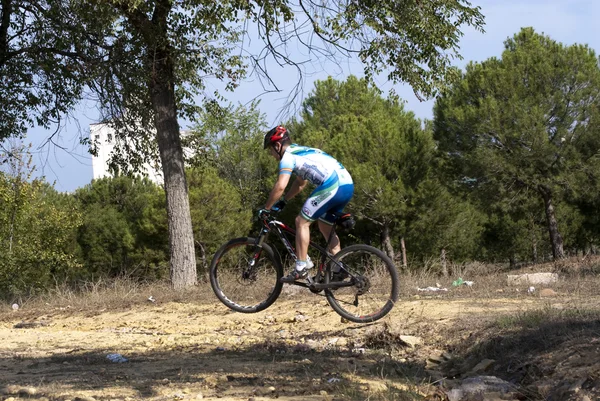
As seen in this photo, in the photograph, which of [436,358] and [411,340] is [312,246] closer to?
[411,340]

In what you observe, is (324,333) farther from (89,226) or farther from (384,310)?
(89,226)

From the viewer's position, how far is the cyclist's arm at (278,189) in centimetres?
645

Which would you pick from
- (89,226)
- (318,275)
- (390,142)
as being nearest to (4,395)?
(318,275)

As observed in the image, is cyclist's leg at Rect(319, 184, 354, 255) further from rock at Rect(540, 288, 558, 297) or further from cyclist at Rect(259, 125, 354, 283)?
rock at Rect(540, 288, 558, 297)

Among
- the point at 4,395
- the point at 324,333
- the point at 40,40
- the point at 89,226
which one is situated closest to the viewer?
the point at 4,395

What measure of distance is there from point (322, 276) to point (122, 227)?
114 feet

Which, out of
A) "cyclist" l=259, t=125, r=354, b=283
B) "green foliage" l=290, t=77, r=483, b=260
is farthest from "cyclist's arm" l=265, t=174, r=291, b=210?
"green foliage" l=290, t=77, r=483, b=260

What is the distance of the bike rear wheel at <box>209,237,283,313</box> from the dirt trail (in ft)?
1.26

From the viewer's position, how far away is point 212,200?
122 feet

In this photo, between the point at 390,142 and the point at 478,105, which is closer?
the point at 478,105

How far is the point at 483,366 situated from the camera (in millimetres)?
5840

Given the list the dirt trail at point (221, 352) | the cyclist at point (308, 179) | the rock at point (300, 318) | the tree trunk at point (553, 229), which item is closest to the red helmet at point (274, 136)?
the cyclist at point (308, 179)

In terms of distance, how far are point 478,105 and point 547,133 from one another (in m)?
2.94

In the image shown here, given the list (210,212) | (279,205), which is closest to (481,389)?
(279,205)
